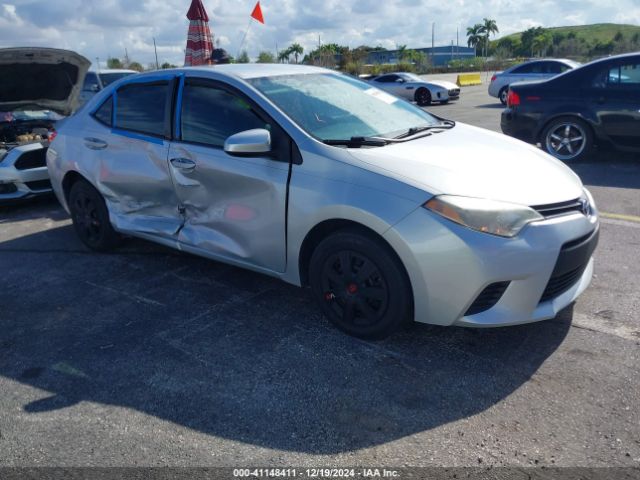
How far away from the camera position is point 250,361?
3.20m

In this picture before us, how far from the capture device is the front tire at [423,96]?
19609 millimetres

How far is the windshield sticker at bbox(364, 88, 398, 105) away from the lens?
166 inches

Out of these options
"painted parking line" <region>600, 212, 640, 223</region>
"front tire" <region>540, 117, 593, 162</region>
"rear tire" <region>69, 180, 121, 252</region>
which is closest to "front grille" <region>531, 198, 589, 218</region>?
"painted parking line" <region>600, 212, 640, 223</region>

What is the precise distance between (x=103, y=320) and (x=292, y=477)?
2.03m

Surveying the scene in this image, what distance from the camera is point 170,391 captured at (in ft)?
9.66

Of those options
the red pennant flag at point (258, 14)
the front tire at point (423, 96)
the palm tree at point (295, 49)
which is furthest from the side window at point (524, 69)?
the palm tree at point (295, 49)

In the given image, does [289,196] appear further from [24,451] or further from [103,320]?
[24,451]

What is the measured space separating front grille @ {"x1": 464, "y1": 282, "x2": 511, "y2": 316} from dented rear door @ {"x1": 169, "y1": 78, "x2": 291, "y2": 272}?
1216 mm

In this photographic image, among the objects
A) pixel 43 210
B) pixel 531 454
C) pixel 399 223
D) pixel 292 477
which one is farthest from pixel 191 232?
pixel 43 210

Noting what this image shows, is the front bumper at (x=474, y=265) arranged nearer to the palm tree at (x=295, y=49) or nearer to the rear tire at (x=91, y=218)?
the rear tire at (x=91, y=218)

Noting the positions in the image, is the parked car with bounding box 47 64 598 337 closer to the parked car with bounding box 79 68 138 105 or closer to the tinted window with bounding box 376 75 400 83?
the parked car with bounding box 79 68 138 105

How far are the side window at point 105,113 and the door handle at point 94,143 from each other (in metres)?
0.16

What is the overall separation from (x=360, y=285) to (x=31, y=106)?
19.5 feet

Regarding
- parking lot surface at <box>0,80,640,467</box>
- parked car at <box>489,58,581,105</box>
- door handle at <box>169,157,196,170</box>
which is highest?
parked car at <box>489,58,581,105</box>
